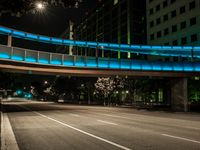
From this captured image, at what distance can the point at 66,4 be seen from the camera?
646cm

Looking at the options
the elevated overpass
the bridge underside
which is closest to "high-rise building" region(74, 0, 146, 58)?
the elevated overpass

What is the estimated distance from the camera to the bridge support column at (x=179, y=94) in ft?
132

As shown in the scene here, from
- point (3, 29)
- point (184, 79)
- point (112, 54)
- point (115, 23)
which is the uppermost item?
point (115, 23)

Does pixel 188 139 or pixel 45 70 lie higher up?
pixel 45 70

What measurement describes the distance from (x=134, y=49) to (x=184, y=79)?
19267 mm

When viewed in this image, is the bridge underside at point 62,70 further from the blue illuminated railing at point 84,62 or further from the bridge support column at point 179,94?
the bridge support column at point 179,94

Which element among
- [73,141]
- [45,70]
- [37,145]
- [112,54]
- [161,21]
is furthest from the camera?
[112,54]

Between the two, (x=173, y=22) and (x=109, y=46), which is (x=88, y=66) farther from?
(x=173, y=22)

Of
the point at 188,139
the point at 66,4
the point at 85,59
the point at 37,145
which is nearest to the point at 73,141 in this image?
the point at 37,145

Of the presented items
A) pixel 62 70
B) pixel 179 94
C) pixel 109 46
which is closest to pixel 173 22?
pixel 109 46

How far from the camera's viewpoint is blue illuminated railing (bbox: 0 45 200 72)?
3022 cm

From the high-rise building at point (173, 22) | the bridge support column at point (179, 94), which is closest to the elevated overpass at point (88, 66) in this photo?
the bridge support column at point (179, 94)

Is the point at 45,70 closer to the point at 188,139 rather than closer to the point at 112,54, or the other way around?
the point at 188,139

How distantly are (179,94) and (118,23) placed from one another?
216 ft
